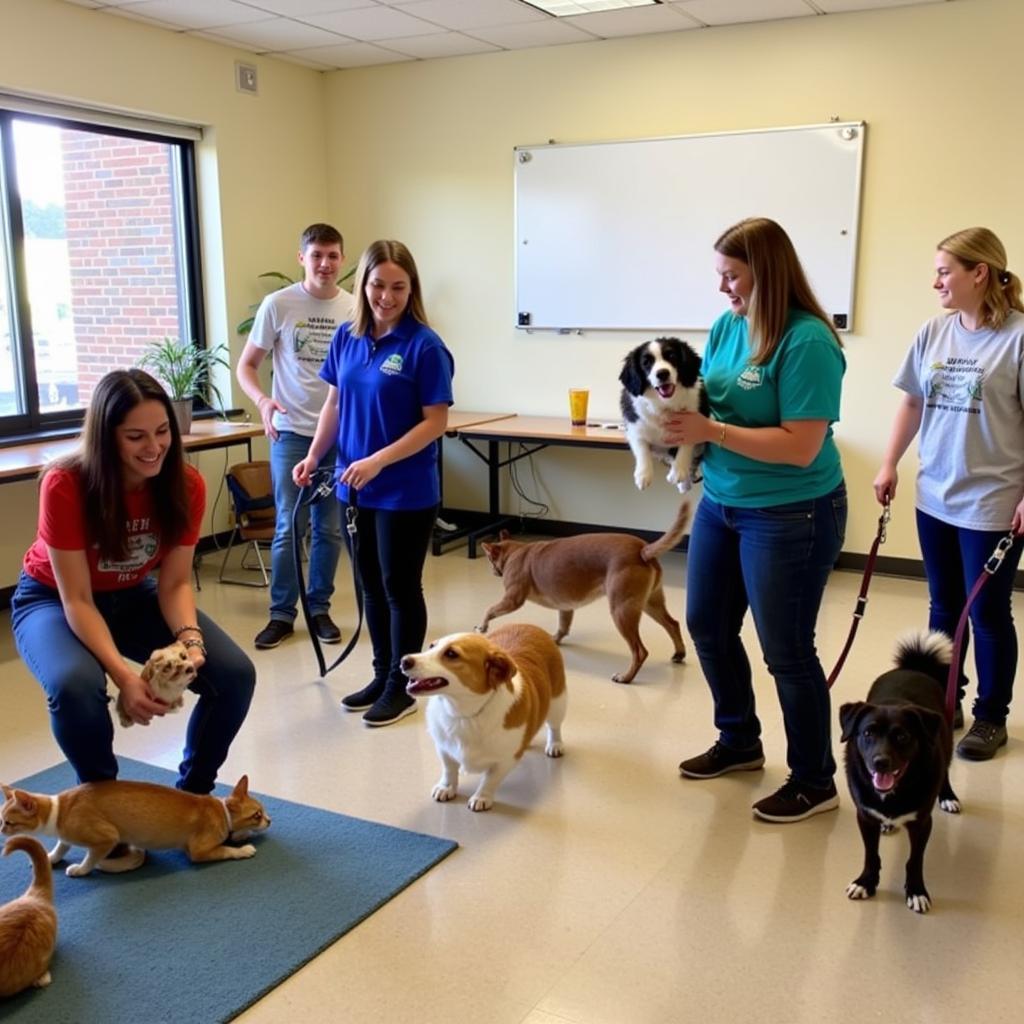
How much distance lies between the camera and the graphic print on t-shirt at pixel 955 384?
2.77 meters

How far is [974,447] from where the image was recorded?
2785 mm

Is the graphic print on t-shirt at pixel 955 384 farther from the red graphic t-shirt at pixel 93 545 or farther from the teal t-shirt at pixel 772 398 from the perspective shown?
the red graphic t-shirt at pixel 93 545

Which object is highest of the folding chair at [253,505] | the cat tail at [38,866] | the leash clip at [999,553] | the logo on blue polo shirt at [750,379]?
the logo on blue polo shirt at [750,379]

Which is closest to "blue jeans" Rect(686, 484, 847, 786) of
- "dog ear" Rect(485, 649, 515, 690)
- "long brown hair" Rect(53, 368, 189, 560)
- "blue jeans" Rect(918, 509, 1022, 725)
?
"dog ear" Rect(485, 649, 515, 690)

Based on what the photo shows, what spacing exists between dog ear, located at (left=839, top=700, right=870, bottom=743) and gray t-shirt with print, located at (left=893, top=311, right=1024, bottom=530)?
889mm

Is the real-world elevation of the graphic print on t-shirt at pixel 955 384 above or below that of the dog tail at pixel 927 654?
above

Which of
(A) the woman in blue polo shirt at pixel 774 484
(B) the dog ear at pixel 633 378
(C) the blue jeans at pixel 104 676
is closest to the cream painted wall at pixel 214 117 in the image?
(C) the blue jeans at pixel 104 676

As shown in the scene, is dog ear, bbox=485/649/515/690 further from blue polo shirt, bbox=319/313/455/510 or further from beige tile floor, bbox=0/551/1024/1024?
blue polo shirt, bbox=319/313/455/510

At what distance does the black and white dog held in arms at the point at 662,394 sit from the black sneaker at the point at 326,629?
1.81m

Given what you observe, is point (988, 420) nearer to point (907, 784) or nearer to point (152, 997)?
point (907, 784)

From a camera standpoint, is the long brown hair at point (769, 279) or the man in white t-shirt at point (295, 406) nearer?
the long brown hair at point (769, 279)

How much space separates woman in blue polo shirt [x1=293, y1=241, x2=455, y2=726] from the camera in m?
3.00

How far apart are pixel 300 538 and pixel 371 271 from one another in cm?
133

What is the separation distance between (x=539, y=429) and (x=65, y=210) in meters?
2.55
